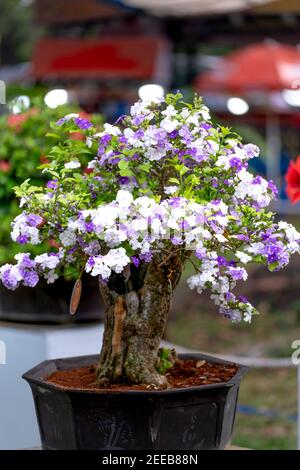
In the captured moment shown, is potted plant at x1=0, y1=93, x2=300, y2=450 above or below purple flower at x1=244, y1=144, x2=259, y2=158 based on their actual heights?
below

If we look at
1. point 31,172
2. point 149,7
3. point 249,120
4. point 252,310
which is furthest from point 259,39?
point 252,310

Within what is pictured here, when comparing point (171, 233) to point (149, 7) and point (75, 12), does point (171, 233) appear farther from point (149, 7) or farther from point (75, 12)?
point (75, 12)

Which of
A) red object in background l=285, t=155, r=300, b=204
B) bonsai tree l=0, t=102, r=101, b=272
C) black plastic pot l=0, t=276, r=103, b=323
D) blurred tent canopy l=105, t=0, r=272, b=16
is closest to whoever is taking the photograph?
red object in background l=285, t=155, r=300, b=204

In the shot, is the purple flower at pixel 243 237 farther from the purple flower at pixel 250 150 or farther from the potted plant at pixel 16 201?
the potted plant at pixel 16 201

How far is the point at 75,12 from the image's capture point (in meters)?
12.6

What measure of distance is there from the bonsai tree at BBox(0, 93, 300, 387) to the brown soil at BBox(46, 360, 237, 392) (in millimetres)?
32

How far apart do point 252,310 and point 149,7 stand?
7.66 m

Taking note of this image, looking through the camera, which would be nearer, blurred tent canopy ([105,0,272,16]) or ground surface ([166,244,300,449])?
ground surface ([166,244,300,449])

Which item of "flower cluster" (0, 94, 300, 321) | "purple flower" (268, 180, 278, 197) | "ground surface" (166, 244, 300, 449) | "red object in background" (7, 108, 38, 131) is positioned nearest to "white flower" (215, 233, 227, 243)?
"flower cluster" (0, 94, 300, 321)

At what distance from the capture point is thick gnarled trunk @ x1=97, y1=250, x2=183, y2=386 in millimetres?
1664

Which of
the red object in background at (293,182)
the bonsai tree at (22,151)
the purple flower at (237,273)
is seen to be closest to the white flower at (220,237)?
the purple flower at (237,273)

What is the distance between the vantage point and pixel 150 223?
146 cm

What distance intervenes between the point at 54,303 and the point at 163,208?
126cm

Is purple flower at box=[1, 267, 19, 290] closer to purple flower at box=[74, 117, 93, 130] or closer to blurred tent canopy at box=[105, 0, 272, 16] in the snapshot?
purple flower at box=[74, 117, 93, 130]
